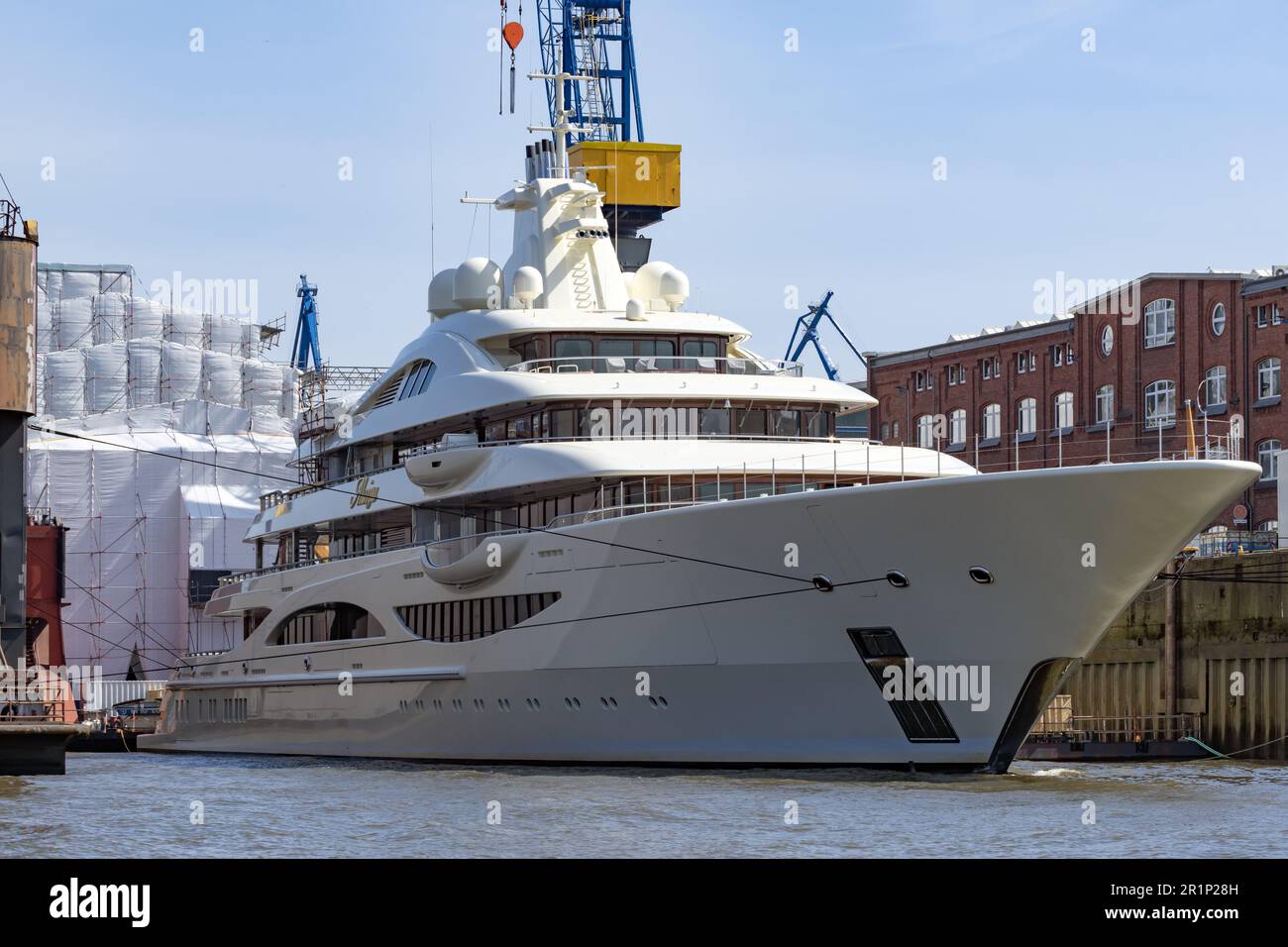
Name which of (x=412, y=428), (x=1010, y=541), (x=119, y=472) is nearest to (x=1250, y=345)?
(x=412, y=428)

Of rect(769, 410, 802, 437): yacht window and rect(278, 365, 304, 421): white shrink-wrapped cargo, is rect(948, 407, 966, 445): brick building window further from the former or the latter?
rect(278, 365, 304, 421): white shrink-wrapped cargo

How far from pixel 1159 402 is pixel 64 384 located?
56748 millimetres

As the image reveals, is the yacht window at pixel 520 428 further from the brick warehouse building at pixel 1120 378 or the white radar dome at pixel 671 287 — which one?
the brick warehouse building at pixel 1120 378

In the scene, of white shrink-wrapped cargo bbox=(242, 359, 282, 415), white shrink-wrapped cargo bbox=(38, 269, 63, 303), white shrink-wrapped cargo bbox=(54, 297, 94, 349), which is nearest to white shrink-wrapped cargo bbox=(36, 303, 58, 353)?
white shrink-wrapped cargo bbox=(54, 297, 94, 349)

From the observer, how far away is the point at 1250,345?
57.2 meters

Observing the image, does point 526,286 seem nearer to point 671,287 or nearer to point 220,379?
point 671,287

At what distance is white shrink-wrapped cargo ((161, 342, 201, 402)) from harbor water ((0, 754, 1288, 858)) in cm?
6874

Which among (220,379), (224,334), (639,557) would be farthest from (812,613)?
(224,334)

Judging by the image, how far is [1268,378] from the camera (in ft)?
186

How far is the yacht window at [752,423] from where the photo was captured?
108 ft

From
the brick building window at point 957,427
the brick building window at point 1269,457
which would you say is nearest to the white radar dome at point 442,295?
the brick building window at point 1269,457

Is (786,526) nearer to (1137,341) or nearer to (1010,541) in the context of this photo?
(1010,541)
